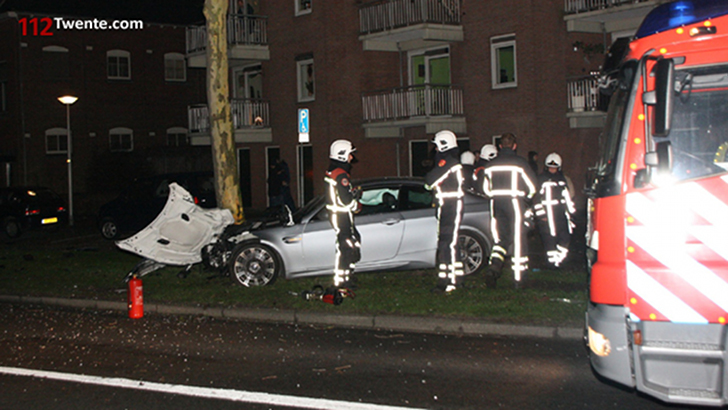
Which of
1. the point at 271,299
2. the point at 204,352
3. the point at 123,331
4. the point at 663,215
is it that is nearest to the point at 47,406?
the point at 204,352

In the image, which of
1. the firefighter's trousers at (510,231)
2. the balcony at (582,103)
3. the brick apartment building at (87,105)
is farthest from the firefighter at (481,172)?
the brick apartment building at (87,105)

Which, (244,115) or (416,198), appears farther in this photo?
(244,115)

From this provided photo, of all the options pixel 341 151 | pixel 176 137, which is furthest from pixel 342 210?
pixel 176 137

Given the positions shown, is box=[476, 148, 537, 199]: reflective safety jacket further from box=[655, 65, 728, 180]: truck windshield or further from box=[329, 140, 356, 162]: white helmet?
box=[655, 65, 728, 180]: truck windshield

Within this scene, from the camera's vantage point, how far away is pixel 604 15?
2217 centimetres

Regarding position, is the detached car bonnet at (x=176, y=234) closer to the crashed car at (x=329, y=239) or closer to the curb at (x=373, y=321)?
the crashed car at (x=329, y=239)

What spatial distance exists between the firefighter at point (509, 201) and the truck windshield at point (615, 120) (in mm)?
3523

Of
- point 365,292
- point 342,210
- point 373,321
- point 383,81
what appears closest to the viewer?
point 373,321

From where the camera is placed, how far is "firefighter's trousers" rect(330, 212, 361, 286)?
31.3 feet

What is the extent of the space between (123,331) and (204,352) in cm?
164

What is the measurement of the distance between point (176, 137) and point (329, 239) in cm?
3117

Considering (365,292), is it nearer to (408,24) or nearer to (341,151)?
(341,151)

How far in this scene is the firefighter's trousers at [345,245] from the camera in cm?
953

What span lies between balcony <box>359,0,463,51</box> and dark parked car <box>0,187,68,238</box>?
1156 centimetres
